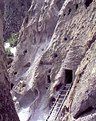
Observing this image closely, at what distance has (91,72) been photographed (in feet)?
52.4

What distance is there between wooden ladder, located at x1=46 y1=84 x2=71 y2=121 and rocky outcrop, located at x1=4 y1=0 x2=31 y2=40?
59.2 feet

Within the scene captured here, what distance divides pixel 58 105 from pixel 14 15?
20.2m

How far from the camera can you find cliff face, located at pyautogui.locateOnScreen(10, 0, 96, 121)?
18713mm

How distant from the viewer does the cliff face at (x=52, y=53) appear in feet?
61.4

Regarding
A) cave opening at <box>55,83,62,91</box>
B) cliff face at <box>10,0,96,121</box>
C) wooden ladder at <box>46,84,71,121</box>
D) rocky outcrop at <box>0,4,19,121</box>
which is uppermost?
rocky outcrop at <box>0,4,19,121</box>

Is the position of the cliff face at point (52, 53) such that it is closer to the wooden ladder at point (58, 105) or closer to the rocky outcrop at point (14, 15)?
the wooden ladder at point (58, 105)

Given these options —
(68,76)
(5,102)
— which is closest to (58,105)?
(68,76)

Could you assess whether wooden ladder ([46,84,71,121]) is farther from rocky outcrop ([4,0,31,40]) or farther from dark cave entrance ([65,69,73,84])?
rocky outcrop ([4,0,31,40])

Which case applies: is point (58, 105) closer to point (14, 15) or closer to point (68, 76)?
point (68, 76)

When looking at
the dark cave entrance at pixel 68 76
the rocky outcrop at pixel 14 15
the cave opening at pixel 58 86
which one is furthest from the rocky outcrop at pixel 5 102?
the rocky outcrop at pixel 14 15

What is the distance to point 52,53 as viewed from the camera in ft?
77.9

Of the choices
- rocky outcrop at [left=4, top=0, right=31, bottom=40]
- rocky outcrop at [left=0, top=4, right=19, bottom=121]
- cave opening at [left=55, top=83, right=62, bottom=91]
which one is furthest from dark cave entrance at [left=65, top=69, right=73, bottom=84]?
rocky outcrop at [left=4, top=0, right=31, bottom=40]

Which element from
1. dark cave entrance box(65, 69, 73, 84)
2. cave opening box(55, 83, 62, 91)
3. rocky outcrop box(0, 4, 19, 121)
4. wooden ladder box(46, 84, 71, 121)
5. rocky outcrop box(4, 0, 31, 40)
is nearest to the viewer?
rocky outcrop box(0, 4, 19, 121)

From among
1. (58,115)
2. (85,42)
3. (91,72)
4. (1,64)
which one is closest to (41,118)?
(58,115)
